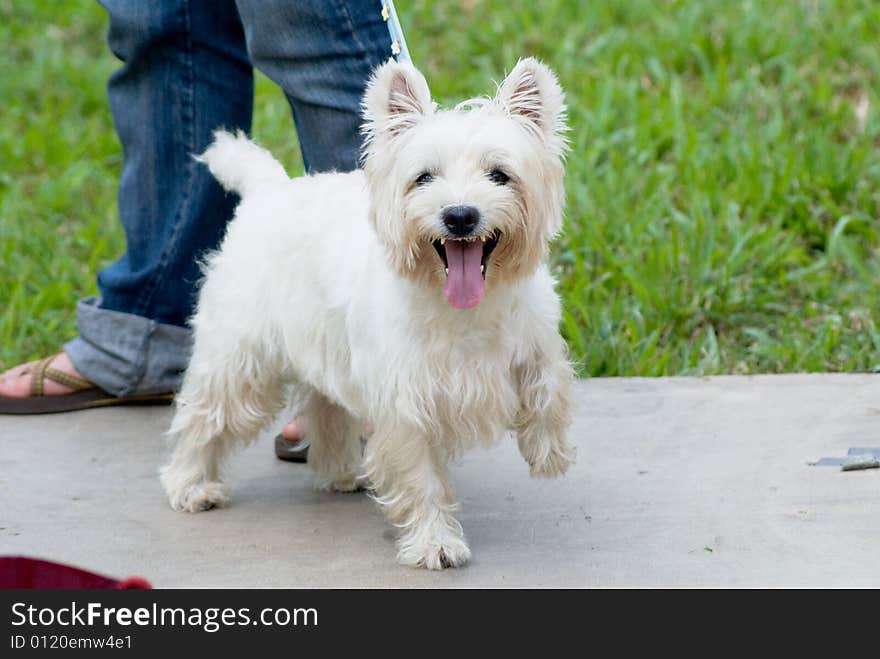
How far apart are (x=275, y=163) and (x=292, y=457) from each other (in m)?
0.88

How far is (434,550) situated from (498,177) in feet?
2.86

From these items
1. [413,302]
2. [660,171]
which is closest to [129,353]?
[413,302]

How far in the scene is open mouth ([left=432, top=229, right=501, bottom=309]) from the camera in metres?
3.02

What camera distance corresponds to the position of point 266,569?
10.6 ft

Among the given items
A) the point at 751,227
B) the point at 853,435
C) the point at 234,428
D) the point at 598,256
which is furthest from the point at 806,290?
the point at 234,428

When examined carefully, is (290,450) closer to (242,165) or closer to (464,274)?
(242,165)

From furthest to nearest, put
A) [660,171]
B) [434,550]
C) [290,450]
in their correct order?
[660,171]
[290,450]
[434,550]

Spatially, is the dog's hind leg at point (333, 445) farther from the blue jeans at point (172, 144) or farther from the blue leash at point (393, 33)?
the blue leash at point (393, 33)

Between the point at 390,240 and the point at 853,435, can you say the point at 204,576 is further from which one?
the point at 853,435

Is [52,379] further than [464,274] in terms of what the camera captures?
Yes

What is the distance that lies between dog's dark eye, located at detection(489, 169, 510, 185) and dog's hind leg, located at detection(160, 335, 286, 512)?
913 mm

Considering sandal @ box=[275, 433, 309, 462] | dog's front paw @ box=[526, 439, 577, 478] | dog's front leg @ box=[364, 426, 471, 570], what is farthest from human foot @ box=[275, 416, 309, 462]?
dog's front paw @ box=[526, 439, 577, 478]

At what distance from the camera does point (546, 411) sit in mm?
3248

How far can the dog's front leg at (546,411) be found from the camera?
3.24 meters
